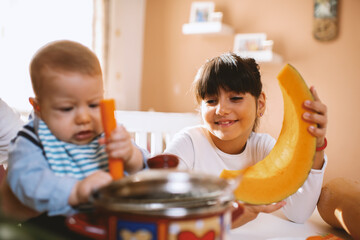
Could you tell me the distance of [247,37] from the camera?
2.81m

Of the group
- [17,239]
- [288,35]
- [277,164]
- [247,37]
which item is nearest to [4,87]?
[247,37]

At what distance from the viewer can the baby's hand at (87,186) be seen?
0.42m

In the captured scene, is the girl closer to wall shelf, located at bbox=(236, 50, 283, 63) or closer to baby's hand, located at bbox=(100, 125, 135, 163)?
baby's hand, located at bbox=(100, 125, 135, 163)

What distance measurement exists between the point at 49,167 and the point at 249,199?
1.05 ft

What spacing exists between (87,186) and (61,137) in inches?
6.1

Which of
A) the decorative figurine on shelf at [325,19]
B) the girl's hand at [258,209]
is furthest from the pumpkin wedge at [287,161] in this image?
the decorative figurine on shelf at [325,19]

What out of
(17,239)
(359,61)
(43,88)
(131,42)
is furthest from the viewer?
(131,42)

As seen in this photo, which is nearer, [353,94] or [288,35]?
[353,94]

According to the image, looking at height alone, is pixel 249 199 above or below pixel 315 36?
below

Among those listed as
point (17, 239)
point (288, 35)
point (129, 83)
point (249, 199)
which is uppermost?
point (288, 35)

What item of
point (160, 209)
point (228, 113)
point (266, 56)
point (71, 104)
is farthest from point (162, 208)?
point (266, 56)

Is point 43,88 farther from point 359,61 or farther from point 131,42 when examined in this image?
point 131,42

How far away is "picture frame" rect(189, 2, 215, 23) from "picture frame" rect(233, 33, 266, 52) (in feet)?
1.18

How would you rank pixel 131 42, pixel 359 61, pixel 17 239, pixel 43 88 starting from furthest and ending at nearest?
pixel 131 42, pixel 359 61, pixel 43 88, pixel 17 239
